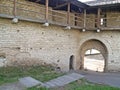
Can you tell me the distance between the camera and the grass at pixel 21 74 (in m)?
8.44

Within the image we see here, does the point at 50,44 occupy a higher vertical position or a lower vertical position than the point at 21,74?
higher

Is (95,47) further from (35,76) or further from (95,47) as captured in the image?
(35,76)

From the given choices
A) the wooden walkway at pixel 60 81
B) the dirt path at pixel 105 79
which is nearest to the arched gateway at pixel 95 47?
the dirt path at pixel 105 79

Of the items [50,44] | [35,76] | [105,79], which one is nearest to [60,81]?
[35,76]

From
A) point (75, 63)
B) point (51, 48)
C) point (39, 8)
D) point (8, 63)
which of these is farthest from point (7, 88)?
point (75, 63)

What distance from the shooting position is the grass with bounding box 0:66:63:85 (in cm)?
844

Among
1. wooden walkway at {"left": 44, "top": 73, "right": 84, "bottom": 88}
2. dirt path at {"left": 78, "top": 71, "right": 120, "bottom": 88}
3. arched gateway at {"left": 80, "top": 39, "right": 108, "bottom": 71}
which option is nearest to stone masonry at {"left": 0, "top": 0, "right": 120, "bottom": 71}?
arched gateway at {"left": 80, "top": 39, "right": 108, "bottom": 71}

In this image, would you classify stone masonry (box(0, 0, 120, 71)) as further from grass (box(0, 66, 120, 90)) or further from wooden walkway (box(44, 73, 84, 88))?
wooden walkway (box(44, 73, 84, 88))

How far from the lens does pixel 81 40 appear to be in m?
16.2

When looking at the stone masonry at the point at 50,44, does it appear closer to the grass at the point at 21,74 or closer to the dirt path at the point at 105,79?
the grass at the point at 21,74

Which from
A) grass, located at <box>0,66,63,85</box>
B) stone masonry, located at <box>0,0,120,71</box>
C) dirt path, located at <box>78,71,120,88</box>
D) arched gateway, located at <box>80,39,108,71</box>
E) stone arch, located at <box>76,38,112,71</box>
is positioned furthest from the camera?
arched gateway, located at <box>80,39,108,71</box>

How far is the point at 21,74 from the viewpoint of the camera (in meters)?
9.35

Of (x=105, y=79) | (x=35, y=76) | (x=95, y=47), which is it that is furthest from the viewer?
(x=95, y=47)

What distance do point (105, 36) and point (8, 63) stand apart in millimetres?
9061
